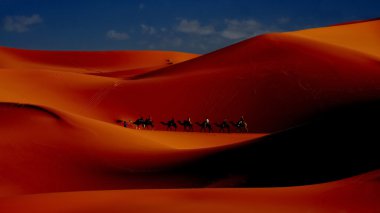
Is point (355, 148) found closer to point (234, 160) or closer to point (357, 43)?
point (234, 160)

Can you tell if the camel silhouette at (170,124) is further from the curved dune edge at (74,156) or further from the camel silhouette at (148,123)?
the curved dune edge at (74,156)

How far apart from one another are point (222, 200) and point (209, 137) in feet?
62.5

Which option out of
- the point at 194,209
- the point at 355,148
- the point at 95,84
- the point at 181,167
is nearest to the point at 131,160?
the point at 181,167

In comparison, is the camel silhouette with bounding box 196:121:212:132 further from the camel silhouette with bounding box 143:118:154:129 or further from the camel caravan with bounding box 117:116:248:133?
the camel silhouette with bounding box 143:118:154:129

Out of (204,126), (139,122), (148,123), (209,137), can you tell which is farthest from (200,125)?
(139,122)

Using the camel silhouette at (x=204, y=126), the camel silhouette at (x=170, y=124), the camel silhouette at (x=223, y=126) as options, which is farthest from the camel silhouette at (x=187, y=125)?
the camel silhouette at (x=223, y=126)

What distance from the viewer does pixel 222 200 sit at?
8.14 metres

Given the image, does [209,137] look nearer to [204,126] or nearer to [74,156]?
[204,126]

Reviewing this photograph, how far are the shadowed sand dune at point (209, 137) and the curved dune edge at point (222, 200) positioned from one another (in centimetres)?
2

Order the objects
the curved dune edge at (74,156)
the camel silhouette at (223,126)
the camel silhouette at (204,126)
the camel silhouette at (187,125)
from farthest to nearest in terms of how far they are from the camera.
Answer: the camel silhouette at (187,125), the camel silhouette at (223,126), the camel silhouette at (204,126), the curved dune edge at (74,156)

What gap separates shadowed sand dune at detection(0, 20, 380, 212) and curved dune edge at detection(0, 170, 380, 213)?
18 millimetres

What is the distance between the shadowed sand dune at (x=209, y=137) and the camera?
855 cm

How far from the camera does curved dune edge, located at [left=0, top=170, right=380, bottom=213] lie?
301 inches

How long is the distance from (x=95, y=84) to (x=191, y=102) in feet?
33.2
